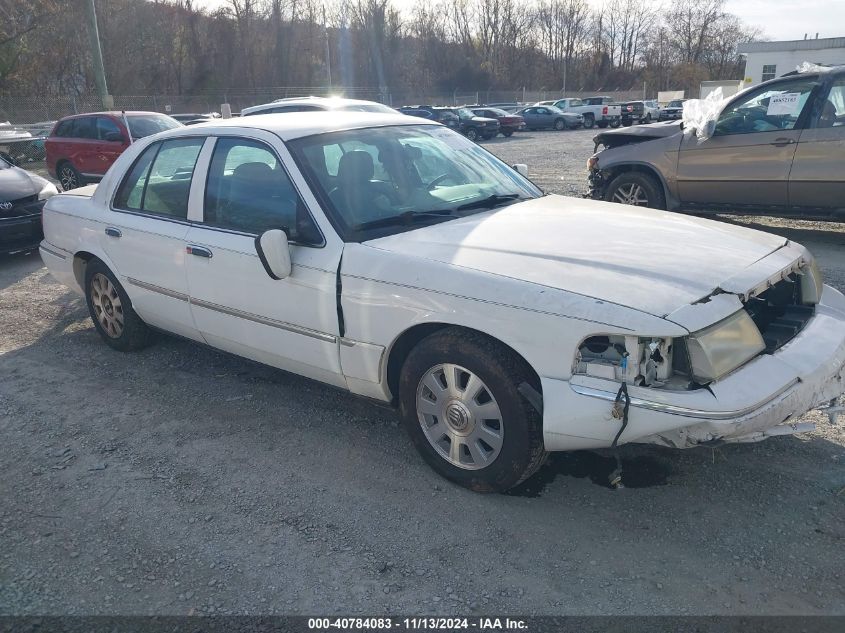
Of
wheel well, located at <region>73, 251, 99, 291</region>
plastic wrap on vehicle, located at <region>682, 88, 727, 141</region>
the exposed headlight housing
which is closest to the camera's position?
wheel well, located at <region>73, 251, 99, 291</region>

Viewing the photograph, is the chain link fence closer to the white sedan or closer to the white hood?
the white sedan

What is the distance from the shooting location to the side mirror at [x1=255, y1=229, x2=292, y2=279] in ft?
10.9

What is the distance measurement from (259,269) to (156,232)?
3.59ft

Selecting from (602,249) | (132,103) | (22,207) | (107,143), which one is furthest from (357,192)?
(132,103)

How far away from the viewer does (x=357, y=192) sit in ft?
11.8

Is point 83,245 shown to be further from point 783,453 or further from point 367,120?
point 783,453

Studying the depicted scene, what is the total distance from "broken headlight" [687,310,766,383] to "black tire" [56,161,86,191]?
1459 cm

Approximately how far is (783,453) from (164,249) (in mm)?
3740

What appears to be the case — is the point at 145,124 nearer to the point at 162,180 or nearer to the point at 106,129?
the point at 106,129

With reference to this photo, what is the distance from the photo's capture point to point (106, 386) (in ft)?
15.3

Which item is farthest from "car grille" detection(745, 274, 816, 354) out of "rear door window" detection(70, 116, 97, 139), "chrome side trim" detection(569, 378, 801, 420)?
"rear door window" detection(70, 116, 97, 139)

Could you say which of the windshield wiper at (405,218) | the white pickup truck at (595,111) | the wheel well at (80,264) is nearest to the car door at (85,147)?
the wheel well at (80,264)

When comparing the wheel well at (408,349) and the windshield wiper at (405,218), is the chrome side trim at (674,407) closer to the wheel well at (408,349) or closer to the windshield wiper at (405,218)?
the wheel well at (408,349)

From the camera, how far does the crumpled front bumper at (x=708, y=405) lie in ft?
8.39
